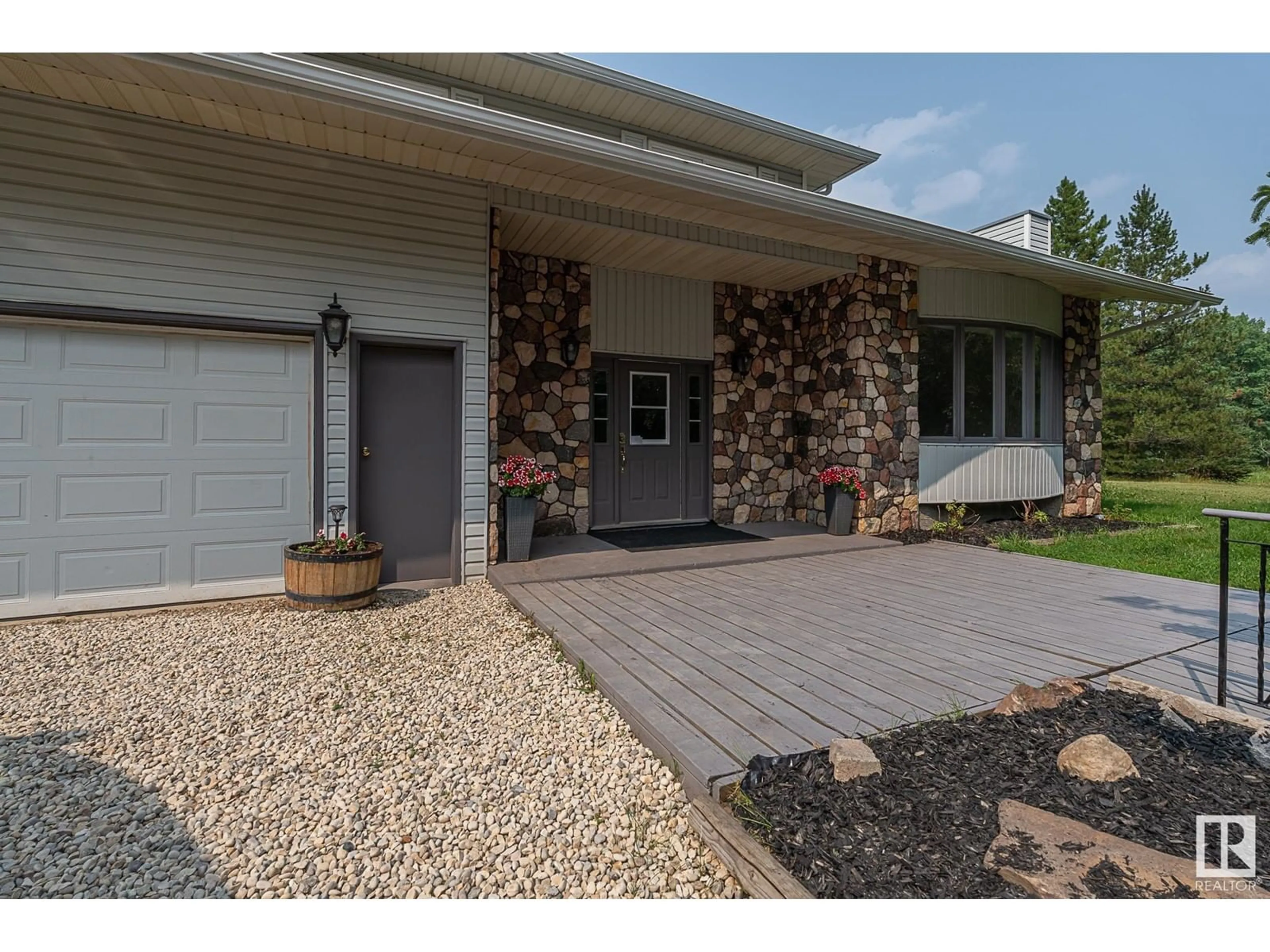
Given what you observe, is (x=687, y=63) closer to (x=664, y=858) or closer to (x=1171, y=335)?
(x=664, y=858)

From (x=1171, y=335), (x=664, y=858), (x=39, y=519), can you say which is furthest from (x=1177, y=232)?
(x=39, y=519)

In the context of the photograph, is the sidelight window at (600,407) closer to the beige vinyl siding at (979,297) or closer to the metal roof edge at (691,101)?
the metal roof edge at (691,101)

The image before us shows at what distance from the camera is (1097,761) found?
1.77m

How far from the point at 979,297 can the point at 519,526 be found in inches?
225

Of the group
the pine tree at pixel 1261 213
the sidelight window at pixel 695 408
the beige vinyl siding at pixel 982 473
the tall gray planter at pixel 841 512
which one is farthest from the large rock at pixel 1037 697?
the pine tree at pixel 1261 213

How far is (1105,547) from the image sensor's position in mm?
6016

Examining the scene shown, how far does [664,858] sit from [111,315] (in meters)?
4.33

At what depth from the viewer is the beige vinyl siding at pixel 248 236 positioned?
3.55 m

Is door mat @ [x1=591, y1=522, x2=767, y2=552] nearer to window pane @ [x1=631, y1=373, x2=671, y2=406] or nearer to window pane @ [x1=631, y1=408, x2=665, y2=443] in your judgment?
window pane @ [x1=631, y1=408, x2=665, y2=443]

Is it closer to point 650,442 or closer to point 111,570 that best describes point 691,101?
point 650,442

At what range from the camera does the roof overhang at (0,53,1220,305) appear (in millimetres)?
3230

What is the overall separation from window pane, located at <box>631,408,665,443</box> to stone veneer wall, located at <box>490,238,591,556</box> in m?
0.60

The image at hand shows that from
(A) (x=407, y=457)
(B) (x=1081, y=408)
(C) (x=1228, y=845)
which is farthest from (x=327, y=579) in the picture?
(B) (x=1081, y=408)

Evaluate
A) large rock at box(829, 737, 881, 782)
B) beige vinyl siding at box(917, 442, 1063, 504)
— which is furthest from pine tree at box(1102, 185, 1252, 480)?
large rock at box(829, 737, 881, 782)
